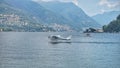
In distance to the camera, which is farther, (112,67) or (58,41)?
(58,41)

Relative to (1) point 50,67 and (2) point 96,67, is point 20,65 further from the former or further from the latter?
(2) point 96,67

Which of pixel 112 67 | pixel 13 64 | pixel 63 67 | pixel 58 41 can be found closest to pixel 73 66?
pixel 63 67

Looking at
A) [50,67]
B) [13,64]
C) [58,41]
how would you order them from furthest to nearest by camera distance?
1. [58,41]
2. [13,64]
3. [50,67]

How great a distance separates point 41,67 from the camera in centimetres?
7188

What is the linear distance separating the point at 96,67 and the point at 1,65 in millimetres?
18865

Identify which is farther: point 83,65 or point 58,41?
point 58,41

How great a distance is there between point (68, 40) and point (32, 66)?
122242 millimetres

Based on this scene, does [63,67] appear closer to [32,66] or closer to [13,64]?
[32,66]

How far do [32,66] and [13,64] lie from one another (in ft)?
17.5

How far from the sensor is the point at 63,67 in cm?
7238

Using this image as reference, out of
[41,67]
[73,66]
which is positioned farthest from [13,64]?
[73,66]

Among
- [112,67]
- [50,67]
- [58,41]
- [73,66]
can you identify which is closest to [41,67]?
[50,67]

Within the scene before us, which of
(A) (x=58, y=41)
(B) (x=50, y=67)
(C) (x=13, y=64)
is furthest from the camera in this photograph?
(A) (x=58, y=41)

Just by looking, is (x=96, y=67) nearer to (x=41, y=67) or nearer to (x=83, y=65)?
(x=83, y=65)
